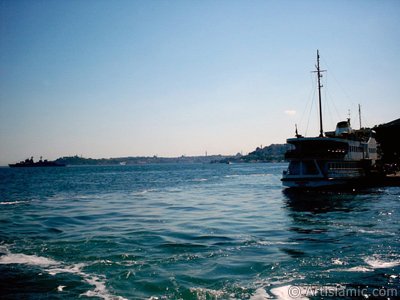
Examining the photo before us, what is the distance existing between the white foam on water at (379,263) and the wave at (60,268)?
887 cm

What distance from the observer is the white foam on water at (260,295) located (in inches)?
373

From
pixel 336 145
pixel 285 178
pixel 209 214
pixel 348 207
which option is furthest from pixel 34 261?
pixel 336 145

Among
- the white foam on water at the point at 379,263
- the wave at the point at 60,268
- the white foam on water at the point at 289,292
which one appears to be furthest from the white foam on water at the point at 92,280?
the white foam on water at the point at 379,263

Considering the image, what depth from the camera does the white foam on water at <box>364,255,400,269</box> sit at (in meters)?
11.6

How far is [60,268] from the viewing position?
1247 centimetres

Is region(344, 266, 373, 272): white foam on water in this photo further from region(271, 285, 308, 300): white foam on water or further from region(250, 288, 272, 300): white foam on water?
region(250, 288, 272, 300): white foam on water

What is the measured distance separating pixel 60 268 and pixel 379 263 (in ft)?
39.2

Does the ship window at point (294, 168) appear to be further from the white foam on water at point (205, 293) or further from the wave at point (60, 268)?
the white foam on water at point (205, 293)

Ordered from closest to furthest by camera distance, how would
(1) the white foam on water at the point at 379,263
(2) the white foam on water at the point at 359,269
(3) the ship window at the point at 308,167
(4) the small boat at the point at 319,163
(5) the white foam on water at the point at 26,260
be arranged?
(2) the white foam on water at the point at 359,269 → (1) the white foam on water at the point at 379,263 → (5) the white foam on water at the point at 26,260 → (4) the small boat at the point at 319,163 → (3) the ship window at the point at 308,167

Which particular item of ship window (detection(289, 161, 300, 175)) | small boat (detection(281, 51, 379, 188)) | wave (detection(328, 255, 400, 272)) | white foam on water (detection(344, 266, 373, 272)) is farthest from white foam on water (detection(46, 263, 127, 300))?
ship window (detection(289, 161, 300, 175))

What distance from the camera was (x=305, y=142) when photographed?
41.6 meters

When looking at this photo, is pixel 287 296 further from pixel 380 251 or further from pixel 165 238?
pixel 165 238

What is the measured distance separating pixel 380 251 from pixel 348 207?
14.9 metres

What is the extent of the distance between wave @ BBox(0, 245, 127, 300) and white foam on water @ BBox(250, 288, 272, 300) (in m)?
3.91
